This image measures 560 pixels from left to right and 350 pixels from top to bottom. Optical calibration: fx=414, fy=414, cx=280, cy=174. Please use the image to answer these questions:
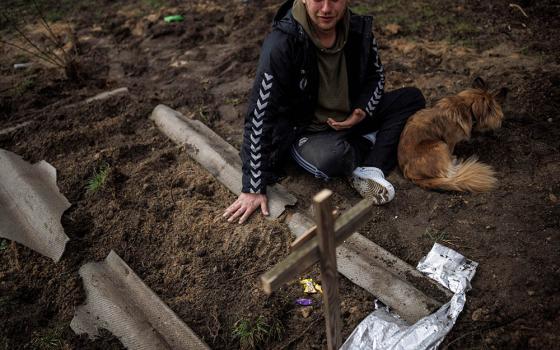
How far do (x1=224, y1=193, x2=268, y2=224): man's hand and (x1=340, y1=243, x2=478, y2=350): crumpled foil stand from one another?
1.09 m

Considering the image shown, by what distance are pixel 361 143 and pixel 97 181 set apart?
224cm

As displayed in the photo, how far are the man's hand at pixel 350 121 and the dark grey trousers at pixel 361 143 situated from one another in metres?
0.08

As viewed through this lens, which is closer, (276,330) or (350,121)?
(276,330)

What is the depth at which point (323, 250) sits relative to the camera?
1562 millimetres

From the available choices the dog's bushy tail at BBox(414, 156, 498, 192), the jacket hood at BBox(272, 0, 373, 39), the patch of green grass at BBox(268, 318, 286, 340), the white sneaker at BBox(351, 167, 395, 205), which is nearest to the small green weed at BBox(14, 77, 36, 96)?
the jacket hood at BBox(272, 0, 373, 39)

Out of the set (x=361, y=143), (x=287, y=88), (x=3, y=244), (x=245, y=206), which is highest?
(x=287, y=88)

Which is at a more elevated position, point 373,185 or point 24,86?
point 373,185

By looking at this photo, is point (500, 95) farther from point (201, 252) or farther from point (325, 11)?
point (201, 252)

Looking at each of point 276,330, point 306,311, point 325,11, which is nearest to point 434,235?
point 306,311

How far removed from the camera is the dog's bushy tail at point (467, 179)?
300 cm

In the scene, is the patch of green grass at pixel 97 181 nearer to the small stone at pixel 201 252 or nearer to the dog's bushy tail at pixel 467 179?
the small stone at pixel 201 252

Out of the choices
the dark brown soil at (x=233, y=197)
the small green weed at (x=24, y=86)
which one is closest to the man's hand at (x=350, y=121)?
the dark brown soil at (x=233, y=197)

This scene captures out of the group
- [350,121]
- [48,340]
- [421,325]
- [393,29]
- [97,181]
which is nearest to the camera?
[421,325]

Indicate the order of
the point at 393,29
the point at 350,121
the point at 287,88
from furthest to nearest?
1. the point at 393,29
2. the point at 350,121
3. the point at 287,88
